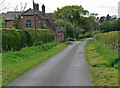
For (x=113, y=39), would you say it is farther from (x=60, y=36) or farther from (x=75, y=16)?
(x=75, y=16)

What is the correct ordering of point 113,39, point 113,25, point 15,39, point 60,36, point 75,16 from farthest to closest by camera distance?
point 75,16 < point 60,36 < point 113,25 < point 15,39 < point 113,39

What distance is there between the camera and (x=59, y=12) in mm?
130750

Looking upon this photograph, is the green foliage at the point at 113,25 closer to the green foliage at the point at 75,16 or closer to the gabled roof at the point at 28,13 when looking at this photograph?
the gabled roof at the point at 28,13

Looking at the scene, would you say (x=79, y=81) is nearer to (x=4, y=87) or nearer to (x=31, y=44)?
Result: (x=4, y=87)

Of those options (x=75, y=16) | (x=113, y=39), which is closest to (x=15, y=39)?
(x=113, y=39)

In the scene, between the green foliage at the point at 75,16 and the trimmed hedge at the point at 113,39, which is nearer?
the trimmed hedge at the point at 113,39

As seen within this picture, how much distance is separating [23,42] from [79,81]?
2672 centimetres

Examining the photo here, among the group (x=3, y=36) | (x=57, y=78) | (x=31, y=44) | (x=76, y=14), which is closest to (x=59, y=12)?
(x=76, y=14)

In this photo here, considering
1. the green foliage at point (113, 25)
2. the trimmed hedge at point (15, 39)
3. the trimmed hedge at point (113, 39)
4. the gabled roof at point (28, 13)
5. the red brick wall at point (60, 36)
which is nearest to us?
the trimmed hedge at point (113, 39)

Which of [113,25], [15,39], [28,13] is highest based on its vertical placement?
[28,13]

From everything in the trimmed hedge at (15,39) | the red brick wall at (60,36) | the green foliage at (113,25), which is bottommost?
the red brick wall at (60,36)

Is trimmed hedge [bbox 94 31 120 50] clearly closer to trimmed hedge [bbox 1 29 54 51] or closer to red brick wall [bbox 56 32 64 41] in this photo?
trimmed hedge [bbox 1 29 54 51]

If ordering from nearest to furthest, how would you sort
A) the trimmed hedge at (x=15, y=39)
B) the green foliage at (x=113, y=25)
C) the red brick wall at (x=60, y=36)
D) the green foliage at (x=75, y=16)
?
the trimmed hedge at (x=15, y=39)
the green foliage at (x=113, y=25)
the red brick wall at (x=60, y=36)
the green foliage at (x=75, y=16)

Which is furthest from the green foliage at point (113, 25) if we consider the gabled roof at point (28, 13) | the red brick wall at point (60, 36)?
the red brick wall at point (60, 36)
